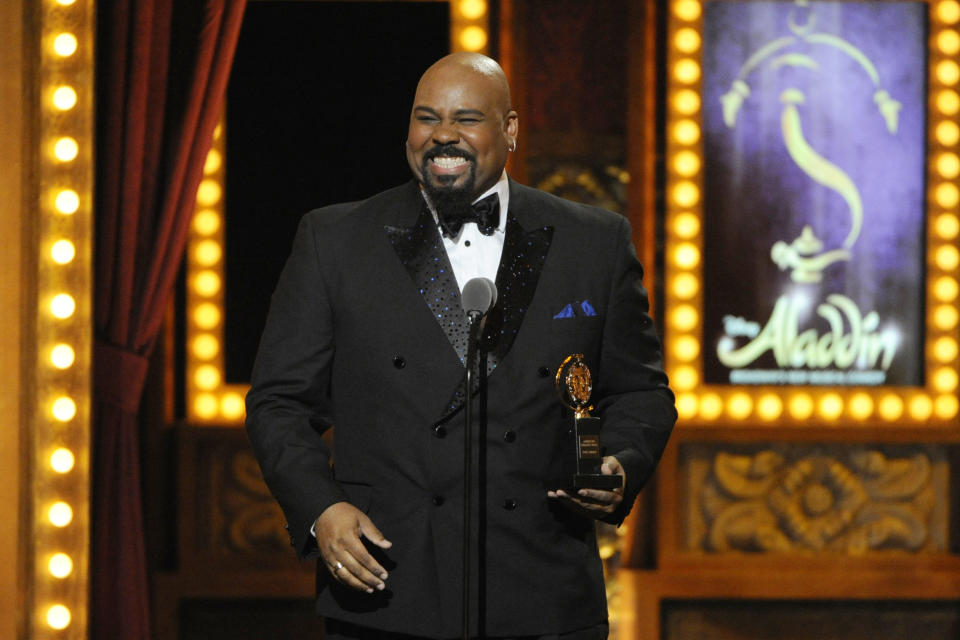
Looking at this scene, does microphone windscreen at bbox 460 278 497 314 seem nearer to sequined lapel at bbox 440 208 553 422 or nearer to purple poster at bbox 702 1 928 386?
sequined lapel at bbox 440 208 553 422

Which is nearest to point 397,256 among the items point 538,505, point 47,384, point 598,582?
point 538,505

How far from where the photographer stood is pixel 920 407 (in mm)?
4473

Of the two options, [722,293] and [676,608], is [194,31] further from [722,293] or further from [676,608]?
[676,608]

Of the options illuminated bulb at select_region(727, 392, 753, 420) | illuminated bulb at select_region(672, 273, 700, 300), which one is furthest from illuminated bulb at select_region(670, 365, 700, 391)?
illuminated bulb at select_region(672, 273, 700, 300)

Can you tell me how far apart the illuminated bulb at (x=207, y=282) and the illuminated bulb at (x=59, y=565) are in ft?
4.37

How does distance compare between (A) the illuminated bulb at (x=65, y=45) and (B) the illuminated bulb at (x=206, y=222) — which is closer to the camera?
(A) the illuminated bulb at (x=65, y=45)

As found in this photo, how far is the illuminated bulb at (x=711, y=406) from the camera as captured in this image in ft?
14.6

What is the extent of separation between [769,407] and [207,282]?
1.97m

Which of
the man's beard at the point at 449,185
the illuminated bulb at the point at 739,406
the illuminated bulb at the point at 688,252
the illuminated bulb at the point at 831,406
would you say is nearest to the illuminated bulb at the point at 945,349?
the illuminated bulb at the point at 831,406

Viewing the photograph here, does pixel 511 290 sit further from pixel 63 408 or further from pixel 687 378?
pixel 687 378

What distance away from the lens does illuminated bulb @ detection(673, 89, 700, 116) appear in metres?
4.45

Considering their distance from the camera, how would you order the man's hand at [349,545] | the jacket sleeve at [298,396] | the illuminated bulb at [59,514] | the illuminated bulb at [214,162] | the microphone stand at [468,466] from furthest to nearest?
the illuminated bulb at [214,162]
the illuminated bulb at [59,514]
the jacket sleeve at [298,396]
the man's hand at [349,545]
the microphone stand at [468,466]

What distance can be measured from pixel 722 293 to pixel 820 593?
1.08 m

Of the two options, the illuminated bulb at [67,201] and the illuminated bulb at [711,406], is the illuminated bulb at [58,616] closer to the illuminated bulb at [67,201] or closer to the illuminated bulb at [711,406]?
the illuminated bulb at [67,201]
